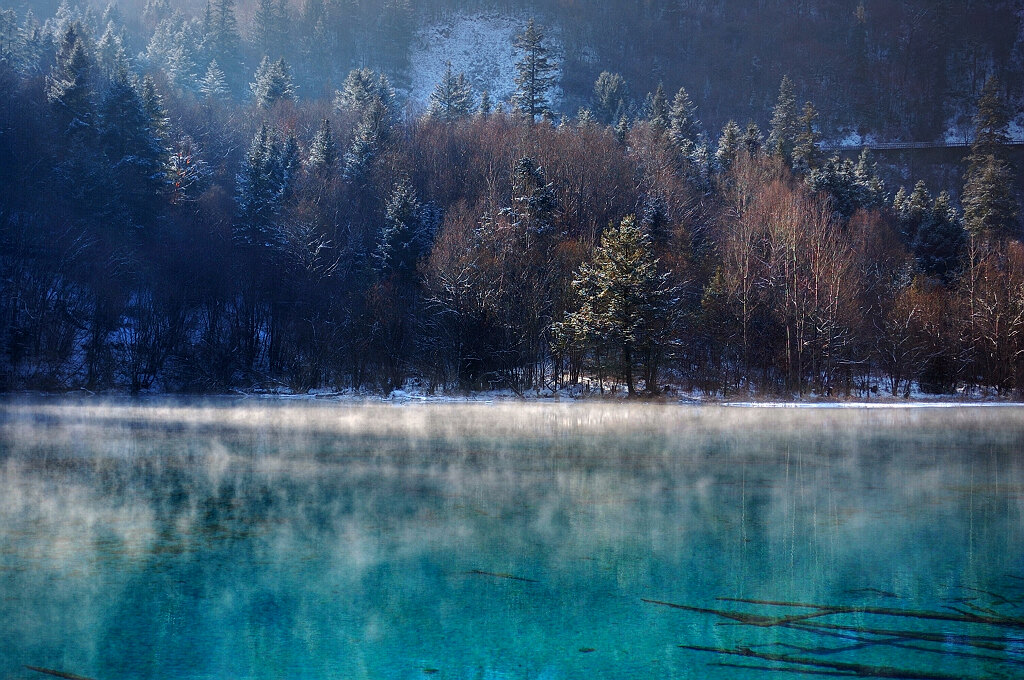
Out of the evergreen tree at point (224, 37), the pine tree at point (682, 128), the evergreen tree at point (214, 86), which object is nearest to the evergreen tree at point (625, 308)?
the pine tree at point (682, 128)

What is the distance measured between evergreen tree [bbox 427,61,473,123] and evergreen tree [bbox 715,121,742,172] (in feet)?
68.7

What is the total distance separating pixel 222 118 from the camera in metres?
77.8

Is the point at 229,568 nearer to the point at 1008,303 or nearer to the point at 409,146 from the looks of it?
the point at 1008,303

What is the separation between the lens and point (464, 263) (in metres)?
47.8

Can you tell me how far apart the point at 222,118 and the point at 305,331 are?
35.1 metres

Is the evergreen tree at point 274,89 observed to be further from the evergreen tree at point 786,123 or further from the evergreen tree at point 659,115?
the evergreen tree at point 786,123

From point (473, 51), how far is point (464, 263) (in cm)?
9278

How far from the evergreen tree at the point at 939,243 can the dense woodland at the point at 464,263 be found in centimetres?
16

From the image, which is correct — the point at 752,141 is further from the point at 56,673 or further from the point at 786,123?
the point at 56,673

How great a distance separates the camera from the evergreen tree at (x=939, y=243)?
64375 millimetres

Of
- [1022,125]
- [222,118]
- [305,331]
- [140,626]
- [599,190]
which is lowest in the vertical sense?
[140,626]

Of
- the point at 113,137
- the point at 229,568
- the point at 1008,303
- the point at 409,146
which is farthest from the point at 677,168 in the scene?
the point at 229,568

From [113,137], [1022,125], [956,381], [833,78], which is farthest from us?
[833,78]

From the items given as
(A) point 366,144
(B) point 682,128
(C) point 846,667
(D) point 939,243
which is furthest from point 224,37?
(C) point 846,667
